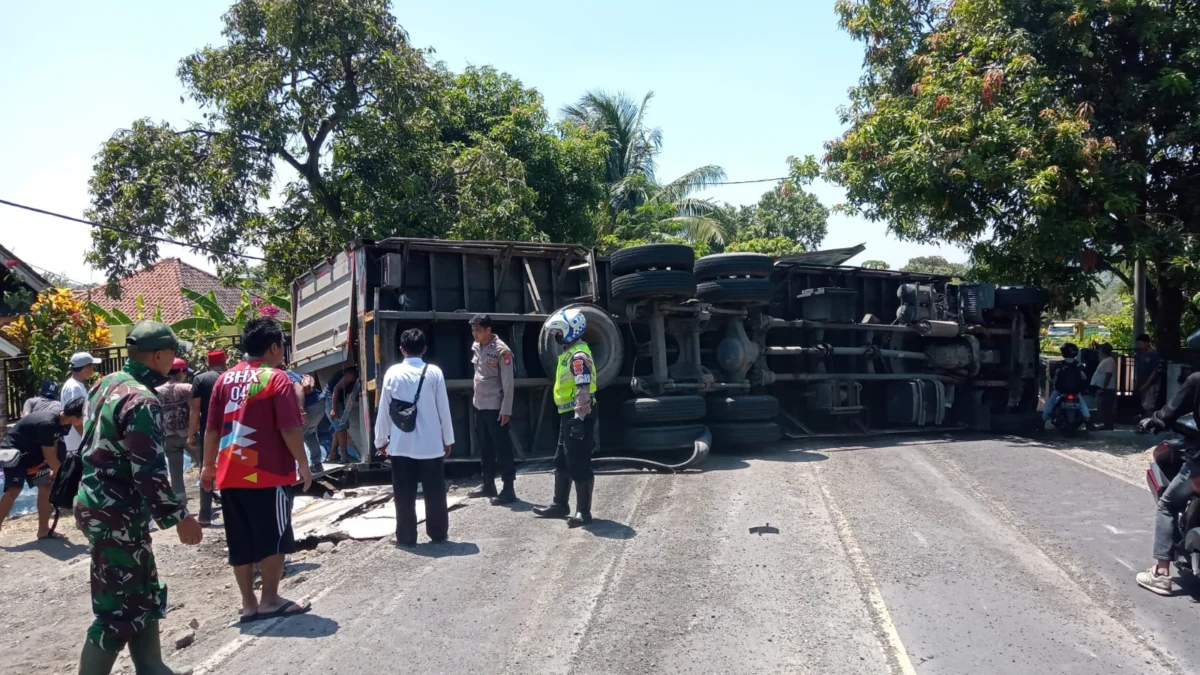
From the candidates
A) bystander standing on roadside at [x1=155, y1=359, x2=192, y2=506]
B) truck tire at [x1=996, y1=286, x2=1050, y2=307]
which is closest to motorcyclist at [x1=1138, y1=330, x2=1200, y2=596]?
bystander standing on roadside at [x1=155, y1=359, x2=192, y2=506]

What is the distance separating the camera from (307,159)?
16.6m

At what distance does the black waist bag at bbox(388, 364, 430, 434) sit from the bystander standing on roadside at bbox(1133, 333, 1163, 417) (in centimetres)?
1242

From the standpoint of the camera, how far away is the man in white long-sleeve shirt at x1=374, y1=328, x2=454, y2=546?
652 centimetres

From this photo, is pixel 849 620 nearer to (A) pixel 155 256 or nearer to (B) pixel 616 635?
(B) pixel 616 635

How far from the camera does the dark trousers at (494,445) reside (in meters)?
7.76

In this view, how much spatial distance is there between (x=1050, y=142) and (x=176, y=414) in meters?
11.7

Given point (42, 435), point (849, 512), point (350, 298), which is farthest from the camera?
point (350, 298)

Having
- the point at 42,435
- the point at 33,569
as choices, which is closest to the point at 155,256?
the point at 42,435

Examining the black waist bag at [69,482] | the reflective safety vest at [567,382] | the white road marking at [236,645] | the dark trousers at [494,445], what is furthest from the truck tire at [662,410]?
the black waist bag at [69,482]

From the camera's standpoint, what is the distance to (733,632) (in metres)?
4.70

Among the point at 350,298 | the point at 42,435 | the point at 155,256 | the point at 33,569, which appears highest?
the point at 155,256

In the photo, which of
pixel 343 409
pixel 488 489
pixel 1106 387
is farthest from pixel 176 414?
pixel 1106 387

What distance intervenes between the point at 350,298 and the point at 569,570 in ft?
15.6

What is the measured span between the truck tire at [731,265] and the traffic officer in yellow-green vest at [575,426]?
146 inches
